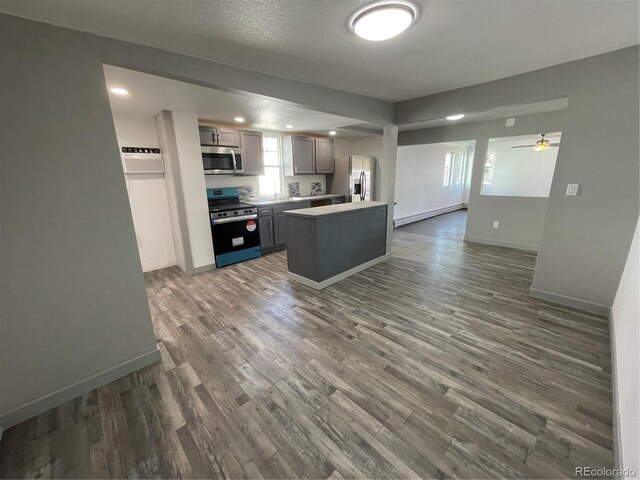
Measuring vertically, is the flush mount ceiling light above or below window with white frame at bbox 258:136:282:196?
above

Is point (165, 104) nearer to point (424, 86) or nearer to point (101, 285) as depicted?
point (101, 285)

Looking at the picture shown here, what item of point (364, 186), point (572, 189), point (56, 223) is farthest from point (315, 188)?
point (56, 223)

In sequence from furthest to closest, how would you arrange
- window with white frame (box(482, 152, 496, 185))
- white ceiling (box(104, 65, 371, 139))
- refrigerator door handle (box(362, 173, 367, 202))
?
1. refrigerator door handle (box(362, 173, 367, 202))
2. window with white frame (box(482, 152, 496, 185))
3. white ceiling (box(104, 65, 371, 139))

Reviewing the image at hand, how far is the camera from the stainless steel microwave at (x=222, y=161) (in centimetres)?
406

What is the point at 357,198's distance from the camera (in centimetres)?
601

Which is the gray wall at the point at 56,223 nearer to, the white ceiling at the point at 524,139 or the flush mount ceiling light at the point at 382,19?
the flush mount ceiling light at the point at 382,19

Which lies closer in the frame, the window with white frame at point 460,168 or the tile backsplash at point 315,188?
the tile backsplash at point 315,188

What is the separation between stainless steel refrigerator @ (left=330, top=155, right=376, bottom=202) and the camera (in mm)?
5863

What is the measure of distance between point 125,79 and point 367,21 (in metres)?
2.25

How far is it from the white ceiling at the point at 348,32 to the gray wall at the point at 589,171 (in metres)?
0.19

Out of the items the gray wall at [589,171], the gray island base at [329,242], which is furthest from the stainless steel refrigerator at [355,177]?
Result: the gray wall at [589,171]

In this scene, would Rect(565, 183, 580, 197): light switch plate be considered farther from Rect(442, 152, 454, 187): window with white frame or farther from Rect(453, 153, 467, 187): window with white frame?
Rect(453, 153, 467, 187): window with white frame

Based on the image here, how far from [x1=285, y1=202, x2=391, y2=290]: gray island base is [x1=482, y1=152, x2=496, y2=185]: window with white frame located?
2.72m

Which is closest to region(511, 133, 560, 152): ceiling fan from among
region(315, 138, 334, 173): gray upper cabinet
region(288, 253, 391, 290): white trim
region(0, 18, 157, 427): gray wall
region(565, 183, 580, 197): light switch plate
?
region(565, 183, 580, 197): light switch plate
